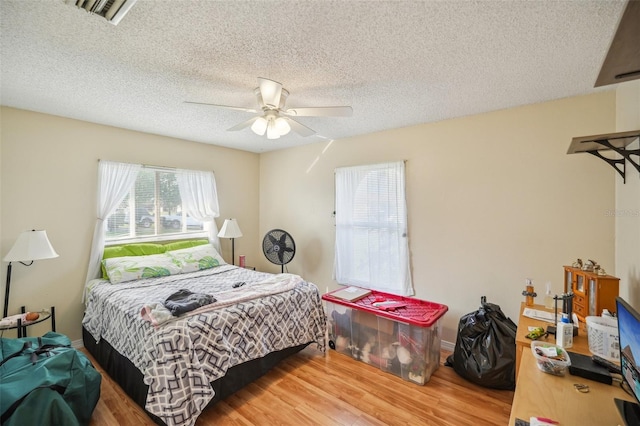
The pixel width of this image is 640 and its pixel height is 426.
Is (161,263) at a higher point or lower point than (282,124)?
lower

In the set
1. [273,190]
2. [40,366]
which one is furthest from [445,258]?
[40,366]

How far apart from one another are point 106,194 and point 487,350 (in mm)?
3866

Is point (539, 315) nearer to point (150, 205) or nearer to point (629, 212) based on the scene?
point (629, 212)

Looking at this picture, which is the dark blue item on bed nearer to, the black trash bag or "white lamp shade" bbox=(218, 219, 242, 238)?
"white lamp shade" bbox=(218, 219, 242, 238)

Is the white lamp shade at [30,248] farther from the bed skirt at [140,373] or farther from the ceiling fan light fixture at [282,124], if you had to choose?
the ceiling fan light fixture at [282,124]

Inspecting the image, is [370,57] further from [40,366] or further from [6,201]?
[6,201]

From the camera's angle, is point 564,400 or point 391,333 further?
point 391,333

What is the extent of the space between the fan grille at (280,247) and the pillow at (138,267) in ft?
3.34

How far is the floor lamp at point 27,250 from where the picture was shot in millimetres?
2213

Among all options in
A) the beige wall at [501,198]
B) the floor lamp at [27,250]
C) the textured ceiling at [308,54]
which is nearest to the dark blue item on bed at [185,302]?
the floor lamp at [27,250]

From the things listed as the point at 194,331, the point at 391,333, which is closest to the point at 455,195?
the point at 391,333

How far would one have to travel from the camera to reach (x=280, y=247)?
340 cm

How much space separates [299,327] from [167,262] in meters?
1.69

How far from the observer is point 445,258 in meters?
2.78
